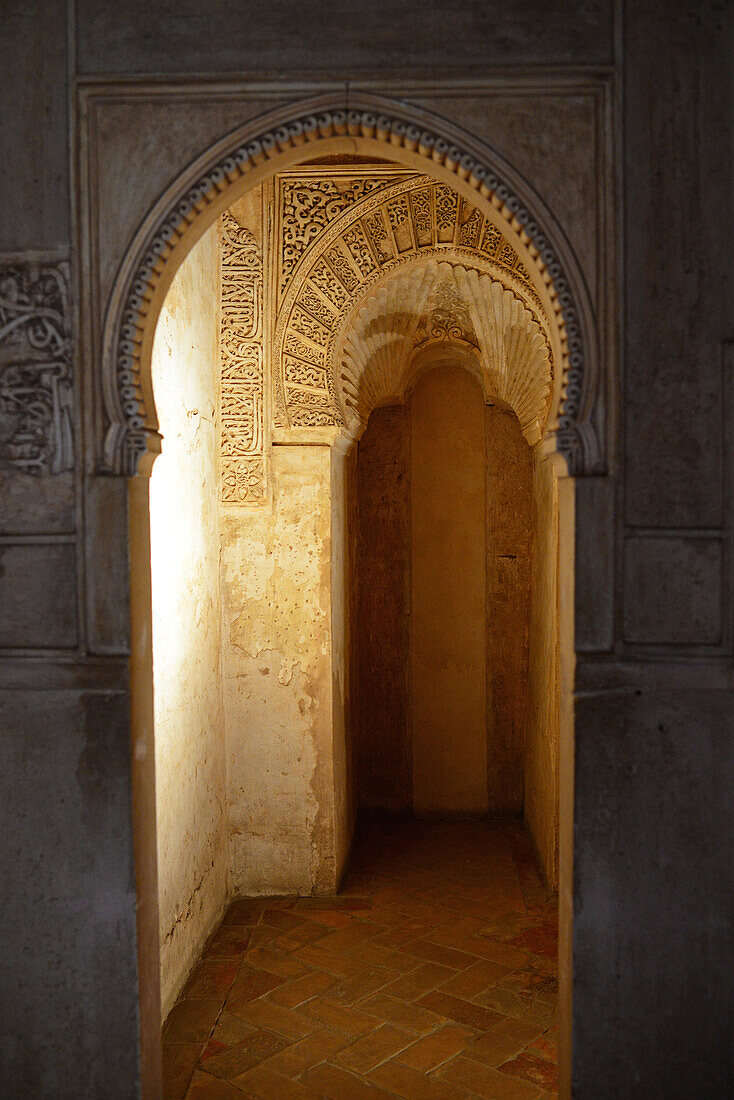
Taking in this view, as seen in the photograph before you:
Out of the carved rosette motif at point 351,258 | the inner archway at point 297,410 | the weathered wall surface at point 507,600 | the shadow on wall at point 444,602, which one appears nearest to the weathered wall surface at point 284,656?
the inner archway at point 297,410

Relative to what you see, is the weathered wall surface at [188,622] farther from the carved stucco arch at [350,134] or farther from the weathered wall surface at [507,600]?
the weathered wall surface at [507,600]

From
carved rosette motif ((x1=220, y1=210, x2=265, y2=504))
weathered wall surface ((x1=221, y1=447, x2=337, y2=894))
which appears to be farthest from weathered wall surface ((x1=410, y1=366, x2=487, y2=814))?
carved rosette motif ((x1=220, y1=210, x2=265, y2=504))

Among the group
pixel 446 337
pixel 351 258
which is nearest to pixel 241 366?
pixel 351 258

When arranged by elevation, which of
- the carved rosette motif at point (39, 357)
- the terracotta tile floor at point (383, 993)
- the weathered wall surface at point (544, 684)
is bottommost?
the terracotta tile floor at point (383, 993)

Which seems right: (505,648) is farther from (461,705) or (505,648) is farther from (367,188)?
(367,188)

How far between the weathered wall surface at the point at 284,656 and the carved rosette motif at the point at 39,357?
2401mm

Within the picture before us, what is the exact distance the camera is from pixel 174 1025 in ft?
12.6

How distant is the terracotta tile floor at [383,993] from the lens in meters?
3.45

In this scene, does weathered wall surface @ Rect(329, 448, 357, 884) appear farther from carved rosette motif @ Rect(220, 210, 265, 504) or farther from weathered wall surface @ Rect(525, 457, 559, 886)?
weathered wall surface @ Rect(525, 457, 559, 886)

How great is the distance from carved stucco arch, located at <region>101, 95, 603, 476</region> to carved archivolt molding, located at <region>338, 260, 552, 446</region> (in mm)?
2261

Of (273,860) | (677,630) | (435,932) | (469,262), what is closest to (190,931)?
(273,860)

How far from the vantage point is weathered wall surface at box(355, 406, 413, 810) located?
22.1ft

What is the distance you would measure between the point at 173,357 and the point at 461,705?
12.1 feet

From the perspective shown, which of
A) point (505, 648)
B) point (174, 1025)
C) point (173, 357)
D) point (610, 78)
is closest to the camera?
point (610, 78)
